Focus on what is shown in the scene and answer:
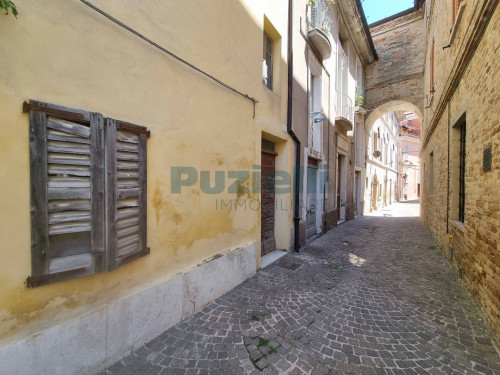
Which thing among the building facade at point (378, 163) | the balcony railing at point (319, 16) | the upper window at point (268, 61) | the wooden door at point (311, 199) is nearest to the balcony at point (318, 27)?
the balcony railing at point (319, 16)

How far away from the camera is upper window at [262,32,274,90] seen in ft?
17.0

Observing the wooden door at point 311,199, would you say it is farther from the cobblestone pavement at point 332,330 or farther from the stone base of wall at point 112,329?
the stone base of wall at point 112,329

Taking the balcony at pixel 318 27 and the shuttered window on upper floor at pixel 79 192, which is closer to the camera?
the shuttered window on upper floor at pixel 79 192

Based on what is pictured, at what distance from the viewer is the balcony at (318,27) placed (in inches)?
259

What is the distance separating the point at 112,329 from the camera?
2.33 meters

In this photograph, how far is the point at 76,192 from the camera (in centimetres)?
200

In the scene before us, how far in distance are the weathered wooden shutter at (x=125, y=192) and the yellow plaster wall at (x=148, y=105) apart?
0.14 meters

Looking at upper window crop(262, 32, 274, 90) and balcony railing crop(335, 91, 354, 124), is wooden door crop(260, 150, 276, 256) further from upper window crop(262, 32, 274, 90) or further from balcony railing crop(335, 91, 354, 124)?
balcony railing crop(335, 91, 354, 124)

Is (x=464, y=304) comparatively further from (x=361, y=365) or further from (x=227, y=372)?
(x=227, y=372)

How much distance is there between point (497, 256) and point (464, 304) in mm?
1211

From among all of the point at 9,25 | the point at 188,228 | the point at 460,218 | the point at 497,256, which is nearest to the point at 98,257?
the point at 188,228

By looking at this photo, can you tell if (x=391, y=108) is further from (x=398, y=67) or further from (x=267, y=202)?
(x=267, y=202)

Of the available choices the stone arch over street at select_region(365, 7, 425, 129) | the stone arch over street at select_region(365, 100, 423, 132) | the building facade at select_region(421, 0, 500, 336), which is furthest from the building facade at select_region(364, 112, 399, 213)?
the building facade at select_region(421, 0, 500, 336)

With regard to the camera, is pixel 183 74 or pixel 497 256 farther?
pixel 183 74
